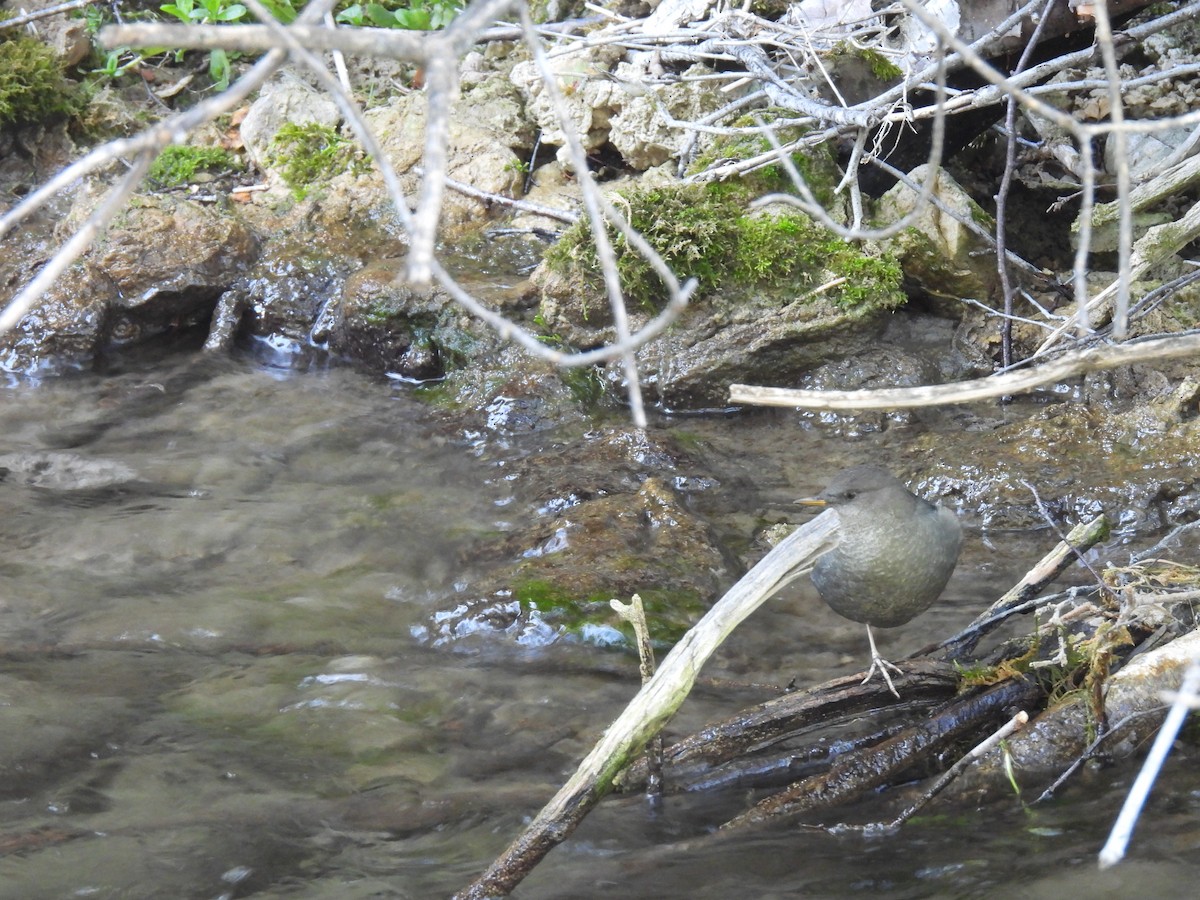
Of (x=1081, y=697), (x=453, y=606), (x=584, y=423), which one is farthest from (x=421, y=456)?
(x=1081, y=697)

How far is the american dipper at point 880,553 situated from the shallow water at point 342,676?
63cm

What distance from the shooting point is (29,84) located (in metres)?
8.71

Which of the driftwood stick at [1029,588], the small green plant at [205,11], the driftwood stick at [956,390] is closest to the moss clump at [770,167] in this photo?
the driftwood stick at [1029,588]

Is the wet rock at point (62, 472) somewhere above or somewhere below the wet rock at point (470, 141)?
below

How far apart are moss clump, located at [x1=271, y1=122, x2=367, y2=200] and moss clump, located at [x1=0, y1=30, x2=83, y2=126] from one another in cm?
177

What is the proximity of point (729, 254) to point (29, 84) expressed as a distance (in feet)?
18.9

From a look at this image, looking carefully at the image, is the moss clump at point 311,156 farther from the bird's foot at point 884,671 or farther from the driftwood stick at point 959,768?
the driftwood stick at point 959,768

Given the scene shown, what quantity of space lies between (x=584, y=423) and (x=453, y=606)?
201 centimetres

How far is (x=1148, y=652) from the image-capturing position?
3.63 metres

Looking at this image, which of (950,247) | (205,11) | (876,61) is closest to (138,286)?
(205,11)

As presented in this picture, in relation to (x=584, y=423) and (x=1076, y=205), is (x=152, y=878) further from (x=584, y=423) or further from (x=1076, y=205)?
(x=1076, y=205)

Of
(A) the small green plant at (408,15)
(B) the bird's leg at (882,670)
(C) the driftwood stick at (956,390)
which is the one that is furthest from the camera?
(A) the small green plant at (408,15)

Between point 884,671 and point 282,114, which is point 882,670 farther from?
point 282,114

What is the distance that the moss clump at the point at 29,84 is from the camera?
340 inches
